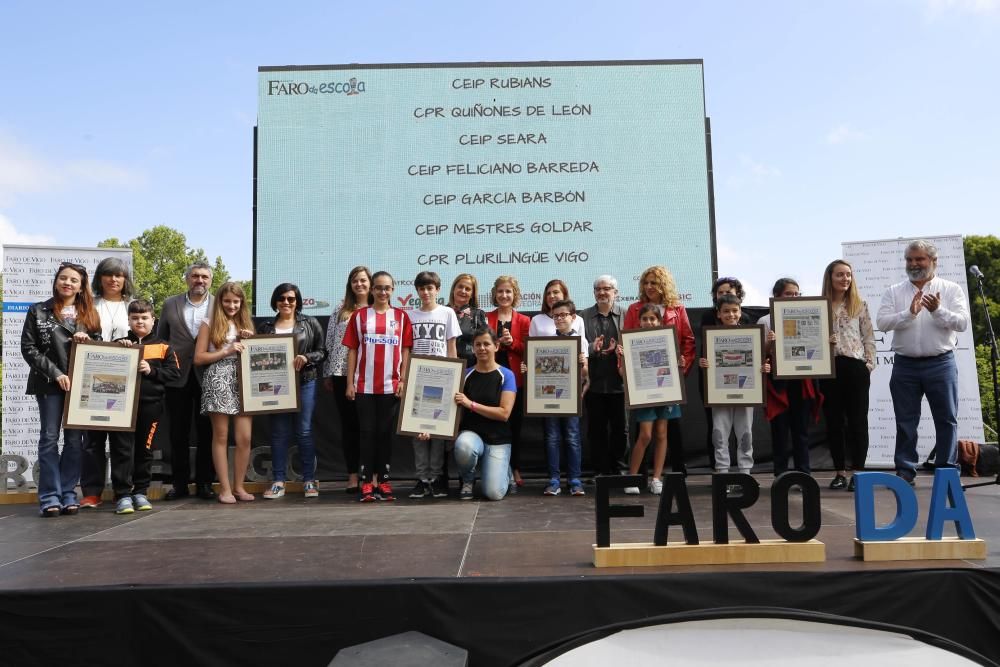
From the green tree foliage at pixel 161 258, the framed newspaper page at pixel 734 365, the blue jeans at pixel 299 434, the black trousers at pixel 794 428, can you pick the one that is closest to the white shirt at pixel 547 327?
the framed newspaper page at pixel 734 365

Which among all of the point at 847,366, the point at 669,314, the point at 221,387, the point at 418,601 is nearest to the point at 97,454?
the point at 221,387

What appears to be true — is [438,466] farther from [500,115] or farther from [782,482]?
[500,115]

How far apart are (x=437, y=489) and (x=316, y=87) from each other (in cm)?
436

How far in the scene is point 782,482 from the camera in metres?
2.88

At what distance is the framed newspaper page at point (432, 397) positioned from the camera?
487 cm

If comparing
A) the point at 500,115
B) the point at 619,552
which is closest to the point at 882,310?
the point at 619,552

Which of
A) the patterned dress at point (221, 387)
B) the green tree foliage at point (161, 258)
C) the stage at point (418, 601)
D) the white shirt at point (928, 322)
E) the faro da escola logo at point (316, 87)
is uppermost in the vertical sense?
the green tree foliage at point (161, 258)

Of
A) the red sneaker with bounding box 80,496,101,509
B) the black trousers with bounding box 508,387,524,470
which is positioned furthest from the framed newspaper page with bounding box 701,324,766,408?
the red sneaker with bounding box 80,496,101,509

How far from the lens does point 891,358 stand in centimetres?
689

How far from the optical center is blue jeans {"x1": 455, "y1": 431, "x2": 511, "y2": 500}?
4918mm

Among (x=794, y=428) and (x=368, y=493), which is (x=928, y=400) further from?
(x=368, y=493)

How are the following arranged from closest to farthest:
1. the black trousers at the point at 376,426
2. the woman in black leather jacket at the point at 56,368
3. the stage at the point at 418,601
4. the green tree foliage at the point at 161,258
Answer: the stage at the point at 418,601 < the woman in black leather jacket at the point at 56,368 < the black trousers at the point at 376,426 < the green tree foliage at the point at 161,258

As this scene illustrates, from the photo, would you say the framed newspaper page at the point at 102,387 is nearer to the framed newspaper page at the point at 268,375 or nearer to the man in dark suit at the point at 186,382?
the man in dark suit at the point at 186,382

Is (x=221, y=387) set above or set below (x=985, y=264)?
below
